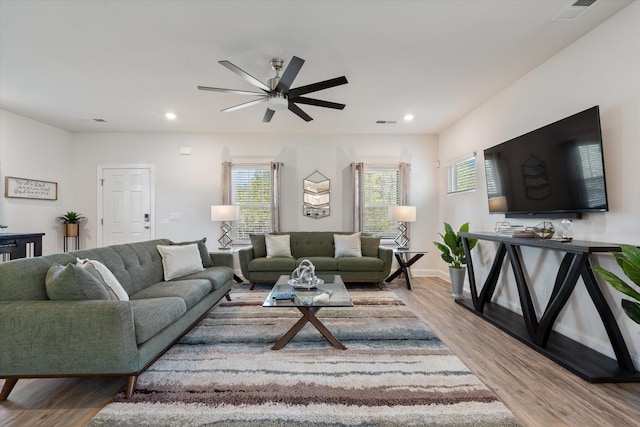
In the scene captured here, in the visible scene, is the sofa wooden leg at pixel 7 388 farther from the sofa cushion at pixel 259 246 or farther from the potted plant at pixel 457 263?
the potted plant at pixel 457 263

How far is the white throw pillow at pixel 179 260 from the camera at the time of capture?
3.22 meters

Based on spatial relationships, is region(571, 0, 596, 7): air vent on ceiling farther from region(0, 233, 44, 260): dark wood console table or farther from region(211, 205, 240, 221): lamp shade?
region(0, 233, 44, 260): dark wood console table

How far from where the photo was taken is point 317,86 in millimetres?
2619

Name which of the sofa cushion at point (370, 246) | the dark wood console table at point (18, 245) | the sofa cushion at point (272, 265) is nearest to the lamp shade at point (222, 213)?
the sofa cushion at point (272, 265)

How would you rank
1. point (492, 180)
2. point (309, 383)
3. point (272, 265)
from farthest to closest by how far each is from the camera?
point (272, 265) → point (492, 180) → point (309, 383)

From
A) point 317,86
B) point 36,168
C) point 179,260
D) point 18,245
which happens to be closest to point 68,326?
point 179,260

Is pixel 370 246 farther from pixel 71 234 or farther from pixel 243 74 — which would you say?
pixel 71 234

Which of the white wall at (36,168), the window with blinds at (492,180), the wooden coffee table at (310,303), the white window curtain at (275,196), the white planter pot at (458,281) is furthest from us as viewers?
the white window curtain at (275,196)

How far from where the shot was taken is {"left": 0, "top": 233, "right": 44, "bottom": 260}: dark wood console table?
11.9 ft

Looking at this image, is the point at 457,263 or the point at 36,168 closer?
the point at 457,263

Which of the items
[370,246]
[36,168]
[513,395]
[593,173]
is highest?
[36,168]

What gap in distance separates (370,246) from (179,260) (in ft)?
9.60

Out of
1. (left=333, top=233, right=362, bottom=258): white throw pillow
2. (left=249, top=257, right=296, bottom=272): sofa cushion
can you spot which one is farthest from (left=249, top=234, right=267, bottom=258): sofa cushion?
(left=333, top=233, right=362, bottom=258): white throw pillow

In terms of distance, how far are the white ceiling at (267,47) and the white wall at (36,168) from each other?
451mm
